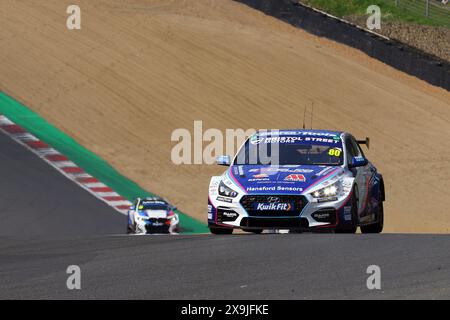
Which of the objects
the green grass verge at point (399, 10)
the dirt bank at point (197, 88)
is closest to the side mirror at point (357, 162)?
the dirt bank at point (197, 88)

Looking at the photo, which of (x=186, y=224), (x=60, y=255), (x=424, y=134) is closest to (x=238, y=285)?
(x=60, y=255)

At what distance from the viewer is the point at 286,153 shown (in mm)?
16031

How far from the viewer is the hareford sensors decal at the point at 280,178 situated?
1485 centimetres

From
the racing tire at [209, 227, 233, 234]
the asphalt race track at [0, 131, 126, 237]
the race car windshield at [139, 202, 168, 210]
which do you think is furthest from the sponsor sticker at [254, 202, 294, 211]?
the race car windshield at [139, 202, 168, 210]

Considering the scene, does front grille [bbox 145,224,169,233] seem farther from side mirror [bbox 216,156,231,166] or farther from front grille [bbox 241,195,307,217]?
front grille [bbox 241,195,307,217]

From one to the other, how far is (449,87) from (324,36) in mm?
5123

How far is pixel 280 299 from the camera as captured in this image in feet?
29.9

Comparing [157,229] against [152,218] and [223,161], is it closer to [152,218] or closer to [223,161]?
Answer: [152,218]

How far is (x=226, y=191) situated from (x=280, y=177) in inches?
26.7

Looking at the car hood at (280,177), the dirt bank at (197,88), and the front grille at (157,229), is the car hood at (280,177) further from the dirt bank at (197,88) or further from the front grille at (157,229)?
the dirt bank at (197,88)

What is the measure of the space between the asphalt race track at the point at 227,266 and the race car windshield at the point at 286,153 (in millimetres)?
2048

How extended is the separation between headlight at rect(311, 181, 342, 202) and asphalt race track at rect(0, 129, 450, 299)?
0.99 m

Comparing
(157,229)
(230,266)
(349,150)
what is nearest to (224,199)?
(349,150)
